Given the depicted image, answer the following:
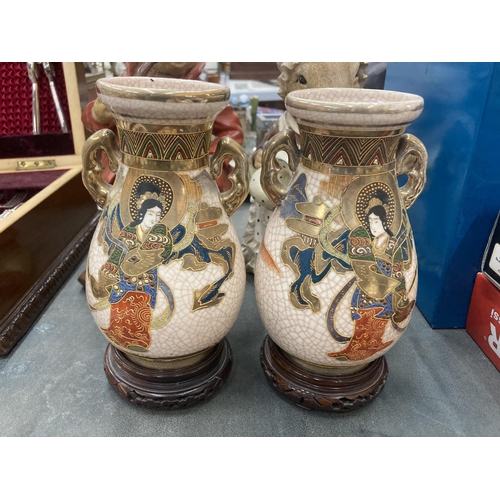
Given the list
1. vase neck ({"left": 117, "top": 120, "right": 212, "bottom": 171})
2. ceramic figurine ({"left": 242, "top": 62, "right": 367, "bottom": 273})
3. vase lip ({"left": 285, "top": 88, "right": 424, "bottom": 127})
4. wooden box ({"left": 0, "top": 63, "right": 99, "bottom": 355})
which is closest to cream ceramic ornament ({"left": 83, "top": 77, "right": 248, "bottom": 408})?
vase neck ({"left": 117, "top": 120, "right": 212, "bottom": 171})

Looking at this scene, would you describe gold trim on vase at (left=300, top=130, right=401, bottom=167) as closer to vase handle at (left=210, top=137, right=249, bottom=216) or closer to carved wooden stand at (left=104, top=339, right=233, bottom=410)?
vase handle at (left=210, top=137, right=249, bottom=216)

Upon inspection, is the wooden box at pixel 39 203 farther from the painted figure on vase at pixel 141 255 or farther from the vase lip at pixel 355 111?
the vase lip at pixel 355 111

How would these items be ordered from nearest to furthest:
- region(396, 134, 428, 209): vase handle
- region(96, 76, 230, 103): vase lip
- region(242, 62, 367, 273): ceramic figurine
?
region(96, 76, 230, 103): vase lip
region(396, 134, 428, 209): vase handle
region(242, 62, 367, 273): ceramic figurine

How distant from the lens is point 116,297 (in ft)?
2.22

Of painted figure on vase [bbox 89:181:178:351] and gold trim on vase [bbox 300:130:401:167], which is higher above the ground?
gold trim on vase [bbox 300:130:401:167]

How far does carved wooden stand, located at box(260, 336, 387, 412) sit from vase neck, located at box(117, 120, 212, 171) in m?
0.38

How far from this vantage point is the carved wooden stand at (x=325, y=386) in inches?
30.0

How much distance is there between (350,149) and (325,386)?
393 mm

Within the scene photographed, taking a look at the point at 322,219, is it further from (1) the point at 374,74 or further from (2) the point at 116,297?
(1) the point at 374,74

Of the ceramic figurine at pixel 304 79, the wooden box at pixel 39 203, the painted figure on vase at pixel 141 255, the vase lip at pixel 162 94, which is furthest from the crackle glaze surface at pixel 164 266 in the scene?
the wooden box at pixel 39 203

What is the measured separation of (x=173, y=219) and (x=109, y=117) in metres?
0.40

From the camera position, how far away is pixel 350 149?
63 cm

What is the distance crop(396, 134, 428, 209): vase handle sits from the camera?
2.31 feet

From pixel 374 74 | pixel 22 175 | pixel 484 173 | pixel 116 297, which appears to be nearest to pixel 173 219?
pixel 116 297
